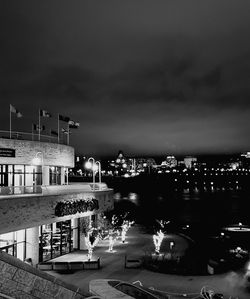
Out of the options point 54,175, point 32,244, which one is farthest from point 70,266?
point 54,175

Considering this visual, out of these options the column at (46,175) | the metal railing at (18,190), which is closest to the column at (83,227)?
the column at (46,175)

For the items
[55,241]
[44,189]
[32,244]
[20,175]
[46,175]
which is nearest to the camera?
[44,189]

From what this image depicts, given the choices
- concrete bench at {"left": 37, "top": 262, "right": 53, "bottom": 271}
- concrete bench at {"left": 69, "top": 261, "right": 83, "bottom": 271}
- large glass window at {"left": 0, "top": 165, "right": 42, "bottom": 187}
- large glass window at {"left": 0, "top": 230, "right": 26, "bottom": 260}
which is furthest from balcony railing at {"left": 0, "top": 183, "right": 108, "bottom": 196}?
concrete bench at {"left": 69, "top": 261, "right": 83, "bottom": 271}

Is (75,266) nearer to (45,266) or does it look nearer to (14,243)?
(45,266)

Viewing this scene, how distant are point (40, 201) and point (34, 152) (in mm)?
7965

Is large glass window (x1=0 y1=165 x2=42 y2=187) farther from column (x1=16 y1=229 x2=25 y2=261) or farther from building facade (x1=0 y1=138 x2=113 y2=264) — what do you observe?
column (x1=16 y1=229 x2=25 y2=261)

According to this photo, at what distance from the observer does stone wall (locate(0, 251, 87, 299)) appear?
29.7 feet

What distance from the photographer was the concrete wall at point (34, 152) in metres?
32.4

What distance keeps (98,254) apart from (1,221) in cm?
1223

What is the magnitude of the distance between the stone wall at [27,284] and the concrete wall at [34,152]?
23.5 meters

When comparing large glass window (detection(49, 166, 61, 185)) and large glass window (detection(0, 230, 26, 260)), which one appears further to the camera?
large glass window (detection(49, 166, 61, 185))

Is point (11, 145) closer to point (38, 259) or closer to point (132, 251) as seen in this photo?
point (38, 259)

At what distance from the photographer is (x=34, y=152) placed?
34.1 metres

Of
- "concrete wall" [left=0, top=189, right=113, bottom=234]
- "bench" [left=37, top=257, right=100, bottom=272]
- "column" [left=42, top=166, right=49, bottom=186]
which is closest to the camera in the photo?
"concrete wall" [left=0, top=189, right=113, bottom=234]
